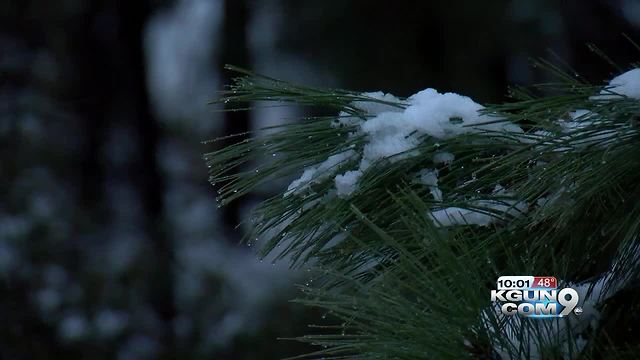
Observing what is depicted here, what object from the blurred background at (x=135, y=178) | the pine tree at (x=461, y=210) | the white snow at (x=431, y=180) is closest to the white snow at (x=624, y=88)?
the pine tree at (x=461, y=210)

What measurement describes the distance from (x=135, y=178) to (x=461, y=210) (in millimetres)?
2299

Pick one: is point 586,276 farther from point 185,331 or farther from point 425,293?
point 185,331

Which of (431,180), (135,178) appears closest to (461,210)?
(431,180)

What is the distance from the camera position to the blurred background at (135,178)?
2648mm

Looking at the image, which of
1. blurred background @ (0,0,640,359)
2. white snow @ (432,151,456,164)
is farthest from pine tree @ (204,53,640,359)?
blurred background @ (0,0,640,359)

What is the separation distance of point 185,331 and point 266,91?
221cm

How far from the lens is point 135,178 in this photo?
9.04 ft

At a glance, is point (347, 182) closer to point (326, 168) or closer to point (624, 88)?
point (326, 168)

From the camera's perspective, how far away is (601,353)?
1.55ft

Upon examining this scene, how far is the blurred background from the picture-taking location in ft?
8.69

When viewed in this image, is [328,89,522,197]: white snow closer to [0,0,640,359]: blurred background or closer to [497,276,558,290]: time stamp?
[497,276,558,290]: time stamp

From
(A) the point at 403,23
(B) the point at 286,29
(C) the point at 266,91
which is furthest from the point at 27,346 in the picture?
(C) the point at 266,91

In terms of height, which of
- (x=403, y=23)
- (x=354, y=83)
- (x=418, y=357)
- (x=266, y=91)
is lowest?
(x=418, y=357)

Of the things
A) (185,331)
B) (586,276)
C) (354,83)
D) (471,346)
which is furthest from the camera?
(185,331)
